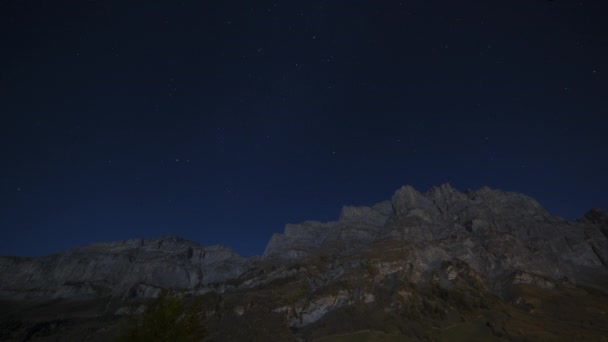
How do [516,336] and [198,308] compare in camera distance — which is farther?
[516,336]

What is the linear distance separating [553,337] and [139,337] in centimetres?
23839

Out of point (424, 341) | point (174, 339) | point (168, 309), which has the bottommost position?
point (174, 339)

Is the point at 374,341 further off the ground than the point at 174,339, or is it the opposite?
the point at 374,341

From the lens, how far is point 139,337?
86.8 ft

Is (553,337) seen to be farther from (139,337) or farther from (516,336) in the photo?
(139,337)

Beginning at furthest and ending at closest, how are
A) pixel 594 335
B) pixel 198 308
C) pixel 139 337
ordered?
1. pixel 594 335
2. pixel 198 308
3. pixel 139 337

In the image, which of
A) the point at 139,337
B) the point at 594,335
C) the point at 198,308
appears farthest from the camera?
the point at 594,335

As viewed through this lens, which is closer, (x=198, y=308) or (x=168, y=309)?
(x=168, y=309)

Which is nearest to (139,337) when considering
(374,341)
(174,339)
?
(174,339)

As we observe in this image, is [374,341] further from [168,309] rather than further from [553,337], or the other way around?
[168,309]

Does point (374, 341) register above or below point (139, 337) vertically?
above

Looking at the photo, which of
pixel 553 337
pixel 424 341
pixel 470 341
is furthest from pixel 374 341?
pixel 553 337

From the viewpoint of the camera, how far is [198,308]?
→ 102ft

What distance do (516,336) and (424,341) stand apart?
171ft
